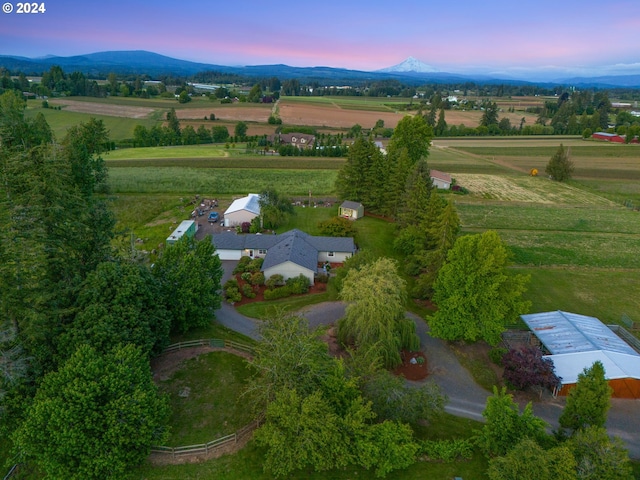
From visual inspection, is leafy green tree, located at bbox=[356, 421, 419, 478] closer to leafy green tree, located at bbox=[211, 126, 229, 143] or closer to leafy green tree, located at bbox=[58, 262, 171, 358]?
leafy green tree, located at bbox=[58, 262, 171, 358]

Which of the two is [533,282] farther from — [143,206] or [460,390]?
[143,206]

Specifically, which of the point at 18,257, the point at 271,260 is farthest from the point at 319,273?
the point at 18,257

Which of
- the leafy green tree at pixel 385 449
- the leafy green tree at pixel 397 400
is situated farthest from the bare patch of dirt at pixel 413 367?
the leafy green tree at pixel 385 449

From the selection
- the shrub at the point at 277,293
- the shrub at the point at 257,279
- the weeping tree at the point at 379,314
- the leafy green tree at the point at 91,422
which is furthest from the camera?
the shrub at the point at 257,279

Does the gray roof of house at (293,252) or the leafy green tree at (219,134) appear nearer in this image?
the gray roof of house at (293,252)

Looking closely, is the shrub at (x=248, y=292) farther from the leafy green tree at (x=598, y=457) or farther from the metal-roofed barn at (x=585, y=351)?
the leafy green tree at (x=598, y=457)

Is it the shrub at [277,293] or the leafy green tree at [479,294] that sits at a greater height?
the leafy green tree at [479,294]
